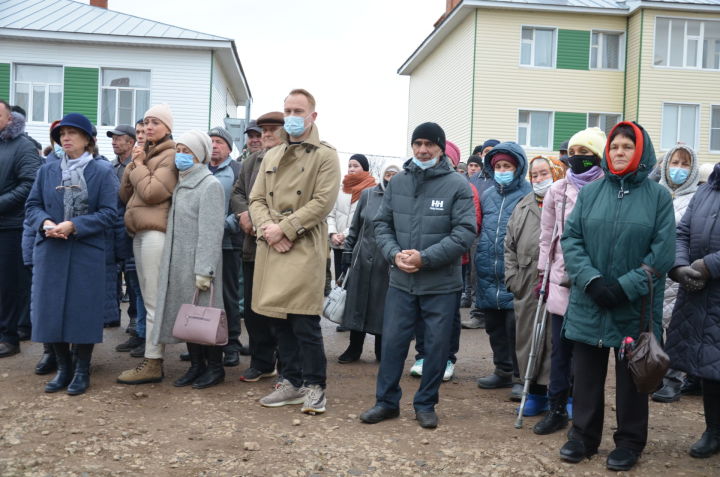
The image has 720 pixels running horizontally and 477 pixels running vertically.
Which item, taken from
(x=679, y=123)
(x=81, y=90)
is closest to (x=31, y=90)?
(x=81, y=90)

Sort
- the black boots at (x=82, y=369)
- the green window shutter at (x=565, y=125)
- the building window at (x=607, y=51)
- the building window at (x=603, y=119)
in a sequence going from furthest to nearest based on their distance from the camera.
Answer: the building window at (x=603, y=119) < the building window at (x=607, y=51) < the green window shutter at (x=565, y=125) < the black boots at (x=82, y=369)

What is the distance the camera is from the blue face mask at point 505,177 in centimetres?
621

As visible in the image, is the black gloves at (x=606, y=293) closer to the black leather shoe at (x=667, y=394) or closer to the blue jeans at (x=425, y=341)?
the blue jeans at (x=425, y=341)

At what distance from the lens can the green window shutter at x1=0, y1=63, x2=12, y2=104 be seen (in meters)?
22.5

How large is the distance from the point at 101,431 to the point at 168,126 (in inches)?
109

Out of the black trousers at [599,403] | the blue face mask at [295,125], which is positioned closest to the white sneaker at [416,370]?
the black trousers at [599,403]

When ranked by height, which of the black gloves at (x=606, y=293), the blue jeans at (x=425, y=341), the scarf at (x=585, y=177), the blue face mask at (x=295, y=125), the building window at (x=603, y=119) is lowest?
the blue jeans at (x=425, y=341)

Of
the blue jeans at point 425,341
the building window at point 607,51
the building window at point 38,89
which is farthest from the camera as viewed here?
the building window at point 607,51

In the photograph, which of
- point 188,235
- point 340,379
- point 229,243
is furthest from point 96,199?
point 340,379

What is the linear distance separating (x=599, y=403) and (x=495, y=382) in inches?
72.5

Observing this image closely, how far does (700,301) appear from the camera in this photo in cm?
475

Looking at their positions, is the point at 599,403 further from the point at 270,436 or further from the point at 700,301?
the point at 270,436

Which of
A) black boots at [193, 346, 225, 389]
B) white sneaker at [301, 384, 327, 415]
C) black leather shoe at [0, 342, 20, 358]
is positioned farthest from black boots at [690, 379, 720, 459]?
black leather shoe at [0, 342, 20, 358]

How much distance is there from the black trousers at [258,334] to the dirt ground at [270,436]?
22 cm
